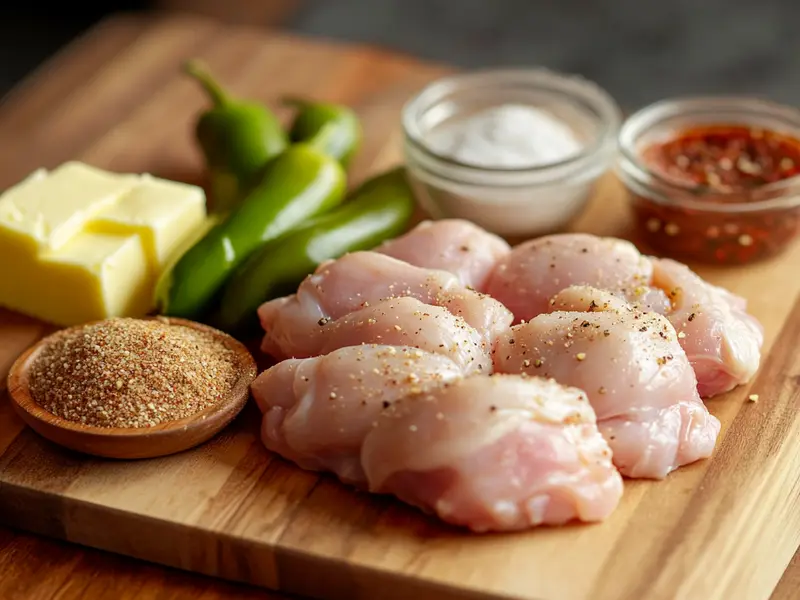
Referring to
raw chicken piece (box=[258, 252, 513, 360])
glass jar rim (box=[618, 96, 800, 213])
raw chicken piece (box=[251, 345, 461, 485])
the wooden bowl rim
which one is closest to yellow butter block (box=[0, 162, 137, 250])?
the wooden bowl rim

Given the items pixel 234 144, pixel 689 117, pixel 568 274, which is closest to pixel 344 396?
pixel 568 274

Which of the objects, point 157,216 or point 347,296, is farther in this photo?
point 157,216

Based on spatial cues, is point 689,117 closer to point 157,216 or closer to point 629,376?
point 629,376

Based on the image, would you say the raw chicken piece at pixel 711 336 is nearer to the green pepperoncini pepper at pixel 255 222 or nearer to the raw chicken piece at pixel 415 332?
the raw chicken piece at pixel 415 332

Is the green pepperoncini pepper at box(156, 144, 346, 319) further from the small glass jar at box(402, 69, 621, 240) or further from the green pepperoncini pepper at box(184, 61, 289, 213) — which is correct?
the small glass jar at box(402, 69, 621, 240)

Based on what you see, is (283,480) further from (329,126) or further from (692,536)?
(329,126)

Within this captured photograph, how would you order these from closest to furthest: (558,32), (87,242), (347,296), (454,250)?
(347,296) → (454,250) → (87,242) → (558,32)

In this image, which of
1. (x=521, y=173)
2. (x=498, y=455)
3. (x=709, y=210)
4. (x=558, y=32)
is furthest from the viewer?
(x=558, y=32)
